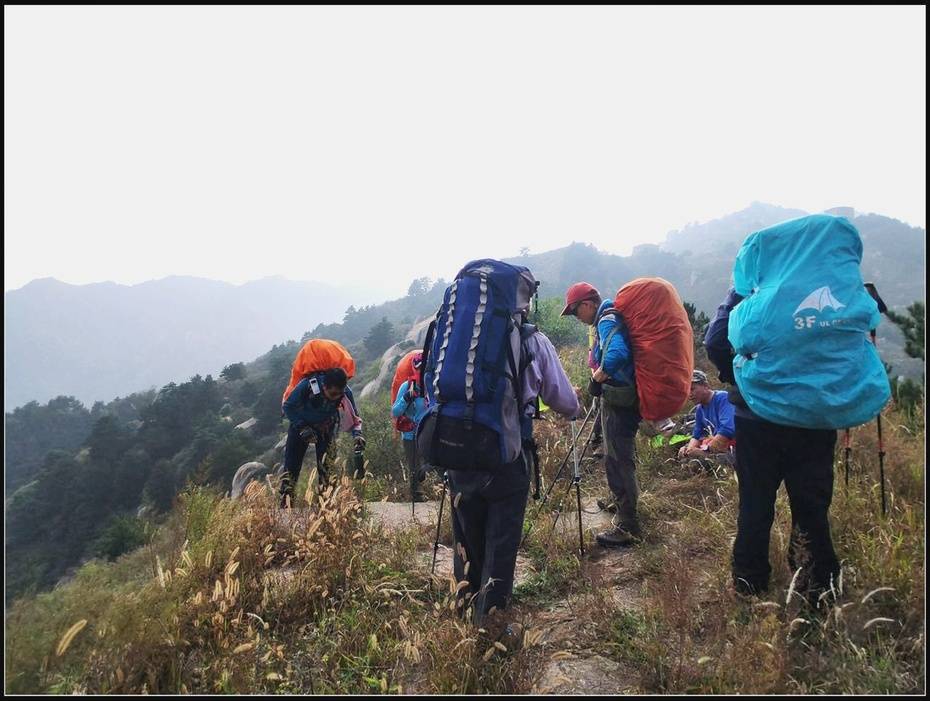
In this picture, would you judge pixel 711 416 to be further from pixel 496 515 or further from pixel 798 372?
pixel 496 515

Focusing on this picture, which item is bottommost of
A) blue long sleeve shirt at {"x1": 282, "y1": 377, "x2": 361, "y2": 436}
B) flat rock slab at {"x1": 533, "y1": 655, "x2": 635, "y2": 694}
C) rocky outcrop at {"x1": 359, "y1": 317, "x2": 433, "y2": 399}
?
rocky outcrop at {"x1": 359, "y1": 317, "x2": 433, "y2": 399}

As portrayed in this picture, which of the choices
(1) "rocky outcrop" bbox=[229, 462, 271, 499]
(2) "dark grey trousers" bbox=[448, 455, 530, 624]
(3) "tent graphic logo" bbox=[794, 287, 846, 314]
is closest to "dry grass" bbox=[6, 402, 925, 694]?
(2) "dark grey trousers" bbox=[448, 455, 530, 624]

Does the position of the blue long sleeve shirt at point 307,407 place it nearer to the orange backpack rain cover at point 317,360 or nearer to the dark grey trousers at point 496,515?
the orange backpack rain cover at point 317,360

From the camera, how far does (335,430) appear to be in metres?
5.11

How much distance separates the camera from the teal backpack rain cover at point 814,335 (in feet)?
6.68

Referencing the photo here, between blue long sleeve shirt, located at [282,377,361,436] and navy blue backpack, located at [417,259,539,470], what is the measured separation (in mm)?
2636

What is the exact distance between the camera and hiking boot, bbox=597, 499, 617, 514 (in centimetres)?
445

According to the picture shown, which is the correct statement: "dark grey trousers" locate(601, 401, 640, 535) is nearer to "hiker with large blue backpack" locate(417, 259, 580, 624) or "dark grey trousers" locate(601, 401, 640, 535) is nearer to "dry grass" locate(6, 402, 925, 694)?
"dry grass" locate(6, 402, 925, 694)

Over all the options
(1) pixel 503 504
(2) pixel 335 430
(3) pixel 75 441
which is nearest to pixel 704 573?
(1) pixel 503 504

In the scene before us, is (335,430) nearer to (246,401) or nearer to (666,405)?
(666,405)

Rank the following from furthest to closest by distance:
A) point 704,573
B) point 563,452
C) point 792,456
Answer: point 563,452 < point 704,573 < point 792,456


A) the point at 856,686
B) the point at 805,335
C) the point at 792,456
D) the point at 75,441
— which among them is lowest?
the point at 75,441

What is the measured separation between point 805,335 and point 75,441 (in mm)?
60563

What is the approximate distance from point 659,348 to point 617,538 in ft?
4.99
